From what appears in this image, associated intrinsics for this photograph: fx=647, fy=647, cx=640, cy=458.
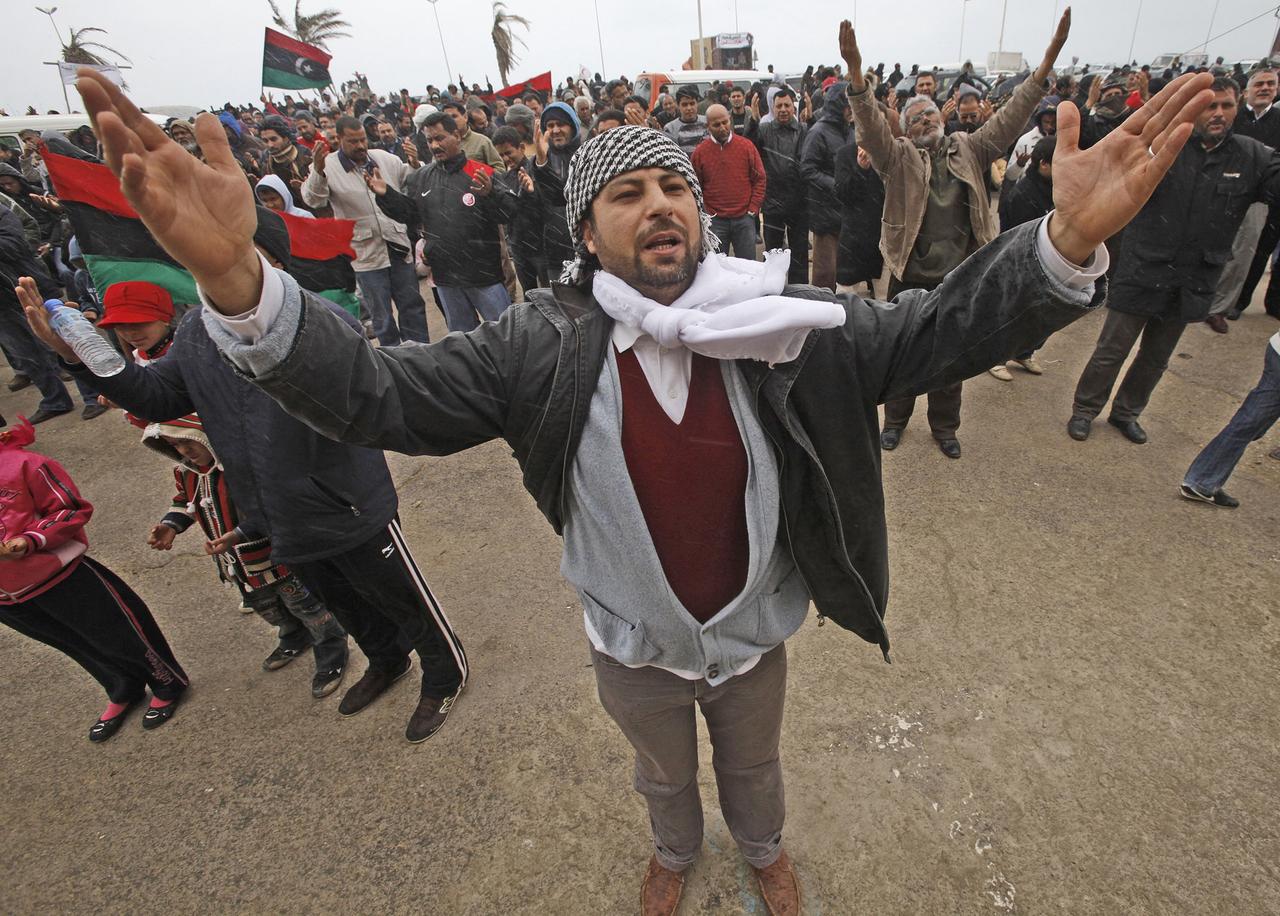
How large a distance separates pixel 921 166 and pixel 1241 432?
2.18 m

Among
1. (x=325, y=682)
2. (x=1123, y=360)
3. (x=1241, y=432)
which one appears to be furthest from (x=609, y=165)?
(x=1123, y=360)

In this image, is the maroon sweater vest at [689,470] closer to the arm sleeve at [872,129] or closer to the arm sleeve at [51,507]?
the arm sleeve at [51,507]

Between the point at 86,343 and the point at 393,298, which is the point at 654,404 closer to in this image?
the point at 86,343

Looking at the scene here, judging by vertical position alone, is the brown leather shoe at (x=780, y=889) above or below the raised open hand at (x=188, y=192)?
below

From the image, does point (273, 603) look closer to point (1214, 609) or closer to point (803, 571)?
point (803, 571)

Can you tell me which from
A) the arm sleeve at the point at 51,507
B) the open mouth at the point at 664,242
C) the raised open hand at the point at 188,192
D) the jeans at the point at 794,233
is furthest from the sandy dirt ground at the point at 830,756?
the jeans at the point at 794,233

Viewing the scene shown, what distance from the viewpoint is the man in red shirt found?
604 cm

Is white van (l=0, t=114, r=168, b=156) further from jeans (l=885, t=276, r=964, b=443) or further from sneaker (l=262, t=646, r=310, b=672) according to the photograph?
jeans (l=885, t=276, r=964, b=443)

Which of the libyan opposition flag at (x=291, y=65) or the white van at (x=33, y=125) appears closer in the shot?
the libyan opposition flag at (x=291, y=65)

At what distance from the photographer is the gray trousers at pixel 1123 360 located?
3.93m

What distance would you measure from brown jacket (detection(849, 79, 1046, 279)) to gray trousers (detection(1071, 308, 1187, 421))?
3.41ft

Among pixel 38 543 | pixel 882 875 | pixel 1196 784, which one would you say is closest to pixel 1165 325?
pixel 1196 784

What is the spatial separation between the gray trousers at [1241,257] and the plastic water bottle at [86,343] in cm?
710

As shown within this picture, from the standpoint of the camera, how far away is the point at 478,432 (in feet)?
4.51
